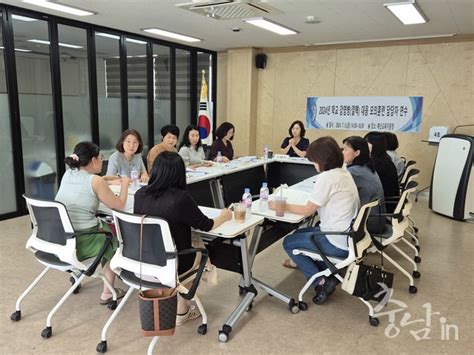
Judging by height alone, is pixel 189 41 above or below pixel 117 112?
above

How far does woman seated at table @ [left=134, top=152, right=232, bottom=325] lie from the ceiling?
2.45 metres

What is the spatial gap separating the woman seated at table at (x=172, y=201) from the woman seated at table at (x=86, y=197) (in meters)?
0.41

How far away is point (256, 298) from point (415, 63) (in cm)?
510

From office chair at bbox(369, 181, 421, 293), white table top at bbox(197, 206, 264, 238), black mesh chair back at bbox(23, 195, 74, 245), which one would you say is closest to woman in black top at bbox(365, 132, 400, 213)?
office chair at bbox(369, 181, 421, 293)

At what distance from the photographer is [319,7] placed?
4.40 metres

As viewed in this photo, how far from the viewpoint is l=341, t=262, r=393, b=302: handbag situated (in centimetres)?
248

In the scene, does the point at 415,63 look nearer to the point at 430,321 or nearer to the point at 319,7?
the point at 319,7

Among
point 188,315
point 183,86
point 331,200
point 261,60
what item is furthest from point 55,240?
point 261,60

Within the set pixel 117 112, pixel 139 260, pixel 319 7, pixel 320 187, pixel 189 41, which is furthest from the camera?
pixel 189 41

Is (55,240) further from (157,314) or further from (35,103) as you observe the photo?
(35,103)

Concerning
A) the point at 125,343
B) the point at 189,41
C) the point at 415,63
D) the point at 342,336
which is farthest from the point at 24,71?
the point at 415,63

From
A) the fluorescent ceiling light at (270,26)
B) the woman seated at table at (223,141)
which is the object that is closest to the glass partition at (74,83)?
the woman seated at table at (223,141)

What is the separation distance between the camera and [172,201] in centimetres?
214

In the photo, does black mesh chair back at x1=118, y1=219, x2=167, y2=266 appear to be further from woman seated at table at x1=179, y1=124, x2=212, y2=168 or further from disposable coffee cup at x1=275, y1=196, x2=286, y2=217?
woman seated at table at x1=179, y1=124, x2=212, y2=168
